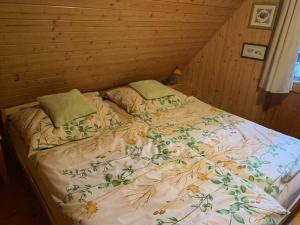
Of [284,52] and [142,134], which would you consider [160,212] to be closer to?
[142,134]

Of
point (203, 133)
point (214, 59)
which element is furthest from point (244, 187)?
point (214, 59)

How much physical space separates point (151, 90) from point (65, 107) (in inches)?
39.3

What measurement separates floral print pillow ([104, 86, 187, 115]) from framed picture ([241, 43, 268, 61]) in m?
1.05

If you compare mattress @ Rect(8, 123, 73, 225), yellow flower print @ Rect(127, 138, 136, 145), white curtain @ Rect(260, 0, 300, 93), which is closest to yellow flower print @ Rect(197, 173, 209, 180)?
yellow flower print @ Rect(127, 138, 136, 145)

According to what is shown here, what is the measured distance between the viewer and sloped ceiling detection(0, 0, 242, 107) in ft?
5.12

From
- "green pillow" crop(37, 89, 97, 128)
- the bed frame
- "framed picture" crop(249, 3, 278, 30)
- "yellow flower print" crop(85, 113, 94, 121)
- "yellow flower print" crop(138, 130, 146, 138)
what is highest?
"framed picture" crop(249, 3, 278, 30)

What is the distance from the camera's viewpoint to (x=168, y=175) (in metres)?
1.47

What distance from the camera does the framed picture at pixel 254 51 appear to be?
2742mm

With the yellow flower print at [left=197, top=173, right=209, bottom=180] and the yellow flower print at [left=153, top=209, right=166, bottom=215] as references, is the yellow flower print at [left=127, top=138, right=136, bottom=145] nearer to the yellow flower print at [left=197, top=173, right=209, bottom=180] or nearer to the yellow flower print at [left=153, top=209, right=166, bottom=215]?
the yellow flower print at [left=197, top=173, right=209, bottom=180]

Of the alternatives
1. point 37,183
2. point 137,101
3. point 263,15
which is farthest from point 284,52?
point 37,183

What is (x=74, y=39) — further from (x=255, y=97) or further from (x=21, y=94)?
(x=255, y=97)

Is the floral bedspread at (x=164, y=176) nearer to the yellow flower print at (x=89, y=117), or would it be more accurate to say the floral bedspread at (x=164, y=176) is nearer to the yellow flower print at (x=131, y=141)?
the yellow flower print at (x=131, y=141)

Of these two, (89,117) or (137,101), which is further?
(137,101)

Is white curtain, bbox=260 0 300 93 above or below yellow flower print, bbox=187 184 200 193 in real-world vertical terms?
above
